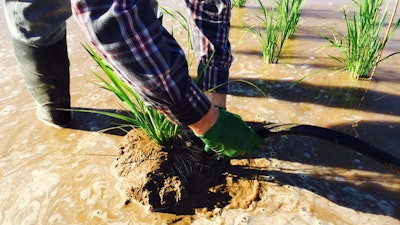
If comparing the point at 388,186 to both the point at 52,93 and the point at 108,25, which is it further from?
the point at 52,93

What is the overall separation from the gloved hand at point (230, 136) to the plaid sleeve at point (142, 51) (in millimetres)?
167

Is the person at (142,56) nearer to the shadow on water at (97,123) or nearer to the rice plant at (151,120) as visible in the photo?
the shadow on water at (97,123)

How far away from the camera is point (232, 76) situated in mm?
2508

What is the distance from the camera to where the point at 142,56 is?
3.16 feet

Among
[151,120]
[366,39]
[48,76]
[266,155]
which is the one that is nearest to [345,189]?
[266,155]

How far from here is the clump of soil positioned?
57.7 inches

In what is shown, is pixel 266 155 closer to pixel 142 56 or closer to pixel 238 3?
pixel 142 56

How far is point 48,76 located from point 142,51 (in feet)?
3.50

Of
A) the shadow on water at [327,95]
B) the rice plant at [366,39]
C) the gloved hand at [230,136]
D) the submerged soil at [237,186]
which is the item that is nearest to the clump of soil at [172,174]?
the submerged soil at [237,186]

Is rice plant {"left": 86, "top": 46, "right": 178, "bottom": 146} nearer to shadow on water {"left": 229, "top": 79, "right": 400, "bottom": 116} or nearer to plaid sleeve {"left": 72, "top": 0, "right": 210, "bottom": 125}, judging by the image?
plaid sleeve {"left": 72, "top": 0, "right": 210, "bottom": 125}

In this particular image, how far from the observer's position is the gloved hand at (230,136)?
1263 mm

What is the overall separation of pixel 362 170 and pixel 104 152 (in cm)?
128

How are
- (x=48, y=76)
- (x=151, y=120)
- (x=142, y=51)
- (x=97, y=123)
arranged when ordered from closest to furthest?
(x=142, y=51)
(x=151, y=120)
(x=48, y=76)
(x=97, y=123)

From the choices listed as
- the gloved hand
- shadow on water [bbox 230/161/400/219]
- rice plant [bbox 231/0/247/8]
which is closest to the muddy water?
shadow on water [bbox 230/161/400/219]
